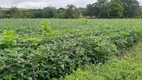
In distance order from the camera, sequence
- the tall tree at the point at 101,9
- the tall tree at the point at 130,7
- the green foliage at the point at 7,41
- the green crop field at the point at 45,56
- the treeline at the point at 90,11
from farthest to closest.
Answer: the tall tree at the point at 130,7
the tall tree at the point at 101,9
the treeline at the point at 90,11
the green foliage at the point at 7,41
the green crop field at the point at 45,56

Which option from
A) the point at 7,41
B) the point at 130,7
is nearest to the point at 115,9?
the point at 130,7

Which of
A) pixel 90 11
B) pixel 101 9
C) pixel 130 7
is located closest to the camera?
pixel 90 11

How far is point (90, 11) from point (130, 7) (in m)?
11.1

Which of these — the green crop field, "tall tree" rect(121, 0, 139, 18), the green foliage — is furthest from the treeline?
the green foliage

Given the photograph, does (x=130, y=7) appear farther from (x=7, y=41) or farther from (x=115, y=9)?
(x=7, y=41)

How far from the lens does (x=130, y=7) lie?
186 feet

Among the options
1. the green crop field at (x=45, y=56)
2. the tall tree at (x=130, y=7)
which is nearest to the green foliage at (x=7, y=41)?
the green crop field at (x=45, y=56)

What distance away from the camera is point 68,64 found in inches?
204

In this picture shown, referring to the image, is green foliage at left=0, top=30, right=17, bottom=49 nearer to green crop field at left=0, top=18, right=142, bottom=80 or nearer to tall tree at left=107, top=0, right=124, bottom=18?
green crop field at left=0, top=18, right=142, bottom=80

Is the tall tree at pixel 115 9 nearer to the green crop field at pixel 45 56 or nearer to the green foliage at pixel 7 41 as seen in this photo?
the green crop field at pixel 45 56

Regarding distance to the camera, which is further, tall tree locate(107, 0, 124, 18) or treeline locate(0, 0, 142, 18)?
tall tree locate(107, 0, 124, 18)

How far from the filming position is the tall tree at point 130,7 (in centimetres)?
5544

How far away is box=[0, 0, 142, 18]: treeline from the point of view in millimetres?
49625

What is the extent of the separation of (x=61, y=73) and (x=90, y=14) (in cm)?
5088
